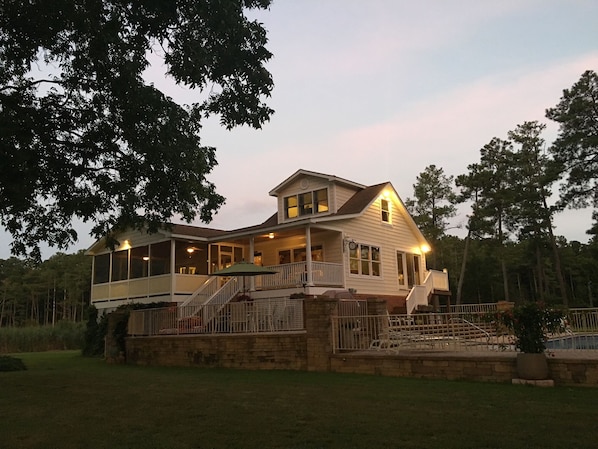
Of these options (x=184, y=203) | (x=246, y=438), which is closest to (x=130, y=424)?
(x=246, y=438)

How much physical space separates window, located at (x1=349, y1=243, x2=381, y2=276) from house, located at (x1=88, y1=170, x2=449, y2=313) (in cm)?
5

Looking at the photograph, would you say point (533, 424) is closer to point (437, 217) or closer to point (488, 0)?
point (488, 0)

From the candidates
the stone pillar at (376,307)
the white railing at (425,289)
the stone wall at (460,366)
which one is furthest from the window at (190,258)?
the stone wall at (460,366)

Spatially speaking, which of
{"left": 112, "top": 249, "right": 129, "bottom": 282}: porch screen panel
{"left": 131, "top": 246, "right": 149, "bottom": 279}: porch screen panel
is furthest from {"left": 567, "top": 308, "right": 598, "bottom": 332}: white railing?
{"left": 112, "top": 249, "right": 129, "bottom": 282}: porch screen panel

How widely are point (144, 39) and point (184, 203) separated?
14.4ft

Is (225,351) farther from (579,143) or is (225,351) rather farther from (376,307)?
(579,143)

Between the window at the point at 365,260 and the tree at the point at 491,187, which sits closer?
the window at the point at 365,260

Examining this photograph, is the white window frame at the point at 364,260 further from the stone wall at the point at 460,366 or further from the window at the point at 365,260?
the stone wall at the point at 460,366

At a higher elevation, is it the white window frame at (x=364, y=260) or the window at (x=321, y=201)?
the window at (x=321, y=201)

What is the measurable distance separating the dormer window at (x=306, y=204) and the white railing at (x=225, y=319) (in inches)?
331

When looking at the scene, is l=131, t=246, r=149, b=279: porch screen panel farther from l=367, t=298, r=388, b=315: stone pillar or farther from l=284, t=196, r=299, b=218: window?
l=367, t=298, r=388, b=315: stone pillar

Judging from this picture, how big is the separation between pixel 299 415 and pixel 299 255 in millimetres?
15893

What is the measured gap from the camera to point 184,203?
12586 mm

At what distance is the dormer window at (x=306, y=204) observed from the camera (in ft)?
77.5
